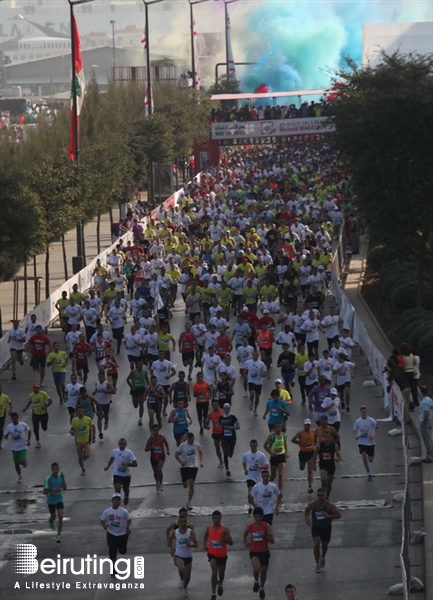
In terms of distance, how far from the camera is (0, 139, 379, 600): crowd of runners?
1516cm

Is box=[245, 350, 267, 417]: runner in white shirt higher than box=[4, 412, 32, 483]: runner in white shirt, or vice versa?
box=[245, 350, 267, 417]: runner in white shirt

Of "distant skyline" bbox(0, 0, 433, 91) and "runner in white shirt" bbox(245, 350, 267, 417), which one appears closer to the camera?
"runner in white shirt" bbox(245, 350, 267, 417)

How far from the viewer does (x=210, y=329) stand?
22.7 m

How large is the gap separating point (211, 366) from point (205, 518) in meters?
4.66

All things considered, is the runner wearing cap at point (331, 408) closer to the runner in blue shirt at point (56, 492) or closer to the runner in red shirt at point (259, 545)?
the runner in blue shirt at point (56, 492)

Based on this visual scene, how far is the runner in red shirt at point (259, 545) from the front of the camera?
44.4 ft

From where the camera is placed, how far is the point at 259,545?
13594 mm

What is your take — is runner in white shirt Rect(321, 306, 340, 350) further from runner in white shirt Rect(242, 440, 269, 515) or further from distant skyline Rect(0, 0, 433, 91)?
distant skyline Rect(0, 0, 433, 91)

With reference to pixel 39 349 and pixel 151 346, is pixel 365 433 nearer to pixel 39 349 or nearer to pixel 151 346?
pixel 151 346

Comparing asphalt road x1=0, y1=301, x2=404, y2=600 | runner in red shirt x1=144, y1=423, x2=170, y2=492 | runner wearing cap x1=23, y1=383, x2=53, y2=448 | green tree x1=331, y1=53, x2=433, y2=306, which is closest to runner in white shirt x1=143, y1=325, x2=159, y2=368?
asphalt road x1=0, y1=301, x2=404, y2=600

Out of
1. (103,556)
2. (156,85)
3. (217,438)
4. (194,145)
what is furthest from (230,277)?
(156,85)

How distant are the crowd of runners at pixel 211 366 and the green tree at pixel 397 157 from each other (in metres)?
1.87

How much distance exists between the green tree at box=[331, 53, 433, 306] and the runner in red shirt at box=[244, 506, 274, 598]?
A: 14.0m

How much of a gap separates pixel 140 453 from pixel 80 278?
1291cm
